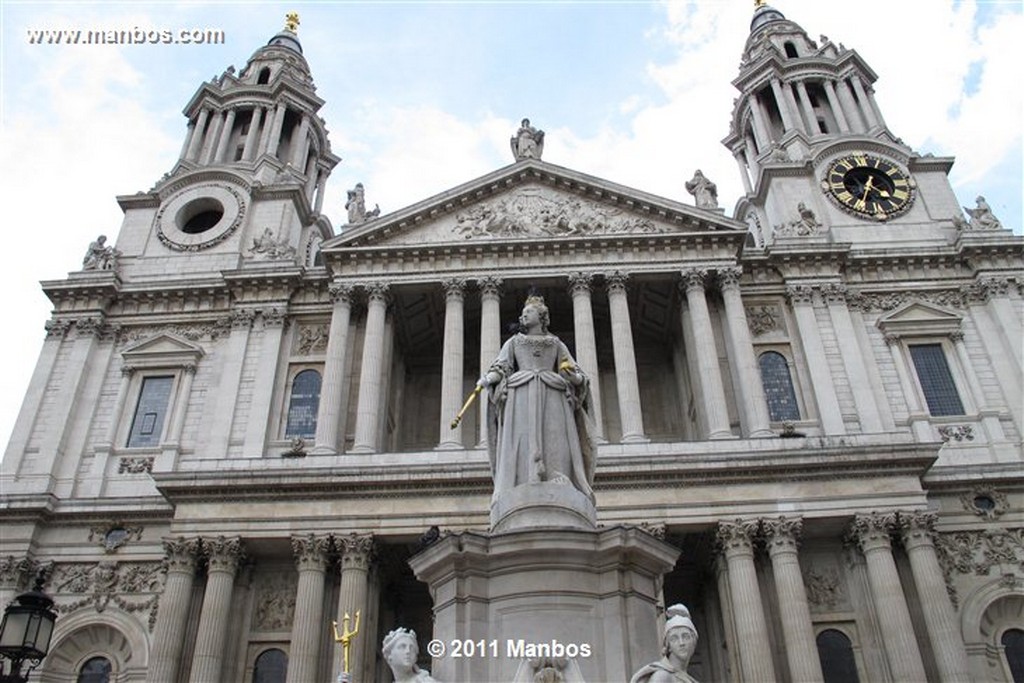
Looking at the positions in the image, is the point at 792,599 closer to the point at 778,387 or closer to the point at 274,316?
the point at 778,387

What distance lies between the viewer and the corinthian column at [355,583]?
21.9 meters

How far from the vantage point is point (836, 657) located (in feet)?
76.0

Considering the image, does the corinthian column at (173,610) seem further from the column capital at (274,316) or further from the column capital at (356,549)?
the column capital at (274,316)

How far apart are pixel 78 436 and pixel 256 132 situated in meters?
16.9

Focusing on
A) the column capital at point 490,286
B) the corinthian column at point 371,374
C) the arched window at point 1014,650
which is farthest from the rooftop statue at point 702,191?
the arched window at point 1014,650

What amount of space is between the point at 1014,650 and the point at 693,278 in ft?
46.1

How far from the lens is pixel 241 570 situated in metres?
24.0

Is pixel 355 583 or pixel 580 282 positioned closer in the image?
pixel 355 583

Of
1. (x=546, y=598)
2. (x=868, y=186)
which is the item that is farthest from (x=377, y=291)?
(x=546, y=598)

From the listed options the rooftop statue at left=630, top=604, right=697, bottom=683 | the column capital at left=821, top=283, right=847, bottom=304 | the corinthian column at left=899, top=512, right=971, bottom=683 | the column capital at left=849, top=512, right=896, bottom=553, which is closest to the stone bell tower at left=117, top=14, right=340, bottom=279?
the column capital at left=821, top=283, right=847, bottom=304

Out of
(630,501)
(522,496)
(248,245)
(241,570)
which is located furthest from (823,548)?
(248,245)

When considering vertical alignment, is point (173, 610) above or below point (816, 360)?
below

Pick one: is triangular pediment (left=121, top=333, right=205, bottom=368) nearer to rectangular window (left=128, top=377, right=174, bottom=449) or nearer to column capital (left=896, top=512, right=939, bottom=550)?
rectangular window (left=128, top=377, right=174, bottom=449)

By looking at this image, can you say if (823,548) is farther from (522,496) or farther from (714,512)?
(522,496)
